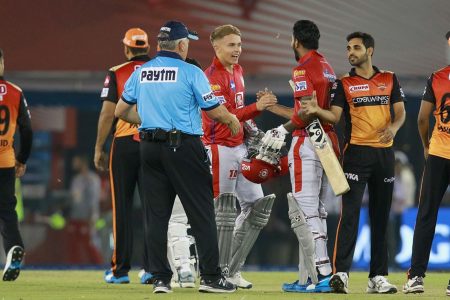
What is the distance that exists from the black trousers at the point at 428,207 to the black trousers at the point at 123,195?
281 cm

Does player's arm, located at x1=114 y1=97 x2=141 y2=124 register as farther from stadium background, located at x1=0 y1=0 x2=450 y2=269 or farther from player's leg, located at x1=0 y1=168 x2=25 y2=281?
stadium background, located at x1=0 y1=0 x2=450 y2=269

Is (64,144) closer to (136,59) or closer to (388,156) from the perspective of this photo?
(136,59)

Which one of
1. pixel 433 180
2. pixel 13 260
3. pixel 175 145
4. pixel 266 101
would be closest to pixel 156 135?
pixel 175 145

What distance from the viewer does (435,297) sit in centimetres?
1115

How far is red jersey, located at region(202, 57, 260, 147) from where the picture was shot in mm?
12055

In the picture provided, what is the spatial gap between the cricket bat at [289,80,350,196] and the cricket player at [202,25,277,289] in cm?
67

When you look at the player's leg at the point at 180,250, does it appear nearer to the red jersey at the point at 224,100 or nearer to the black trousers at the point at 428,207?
the red jersey at the point at 224,100

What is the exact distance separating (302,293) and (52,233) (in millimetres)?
10713

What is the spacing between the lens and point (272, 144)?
38.9 feet

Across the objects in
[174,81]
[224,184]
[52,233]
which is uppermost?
[174,81]

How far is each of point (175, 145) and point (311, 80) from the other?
1424 millimetres

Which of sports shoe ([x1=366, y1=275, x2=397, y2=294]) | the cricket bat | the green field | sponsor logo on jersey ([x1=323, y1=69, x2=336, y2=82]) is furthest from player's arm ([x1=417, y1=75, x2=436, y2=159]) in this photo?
the green field

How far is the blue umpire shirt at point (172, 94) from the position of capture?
11.0m

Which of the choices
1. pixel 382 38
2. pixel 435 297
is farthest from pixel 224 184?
pixel 382 38
